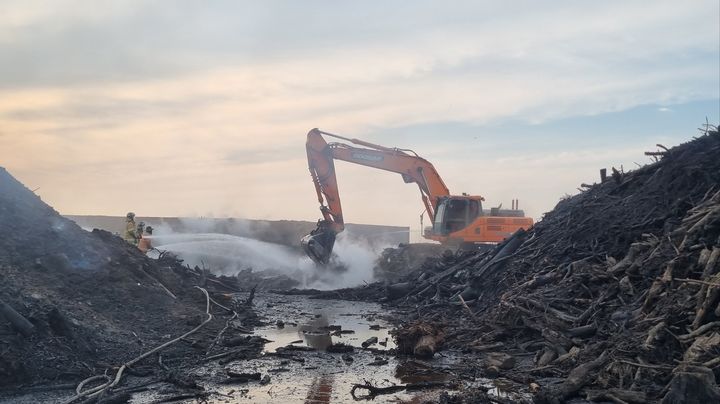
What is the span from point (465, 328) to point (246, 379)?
532cm

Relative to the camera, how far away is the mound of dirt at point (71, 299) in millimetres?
8758

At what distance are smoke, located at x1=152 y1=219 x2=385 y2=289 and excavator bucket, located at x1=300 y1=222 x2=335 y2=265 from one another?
6.02ft

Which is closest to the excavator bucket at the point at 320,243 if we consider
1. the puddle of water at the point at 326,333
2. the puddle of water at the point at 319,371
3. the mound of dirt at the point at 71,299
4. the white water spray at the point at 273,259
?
the white water spray at the point at 273,259

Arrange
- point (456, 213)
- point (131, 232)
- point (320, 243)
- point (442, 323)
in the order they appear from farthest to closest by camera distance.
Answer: point (456, 213), point (320, 243), point (131, 232), point (442, 323)

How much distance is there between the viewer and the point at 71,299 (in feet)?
36.4

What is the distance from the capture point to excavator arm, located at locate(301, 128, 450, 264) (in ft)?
77.2

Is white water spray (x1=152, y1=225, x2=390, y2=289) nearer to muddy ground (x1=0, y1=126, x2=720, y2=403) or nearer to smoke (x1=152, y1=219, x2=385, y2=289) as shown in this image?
smoke (x1=152, y1=219, x2=385, y2=289)

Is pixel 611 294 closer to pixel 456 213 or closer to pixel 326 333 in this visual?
pixel 326 333

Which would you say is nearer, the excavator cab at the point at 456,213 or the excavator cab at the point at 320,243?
the excavator cab at the point at 320,243

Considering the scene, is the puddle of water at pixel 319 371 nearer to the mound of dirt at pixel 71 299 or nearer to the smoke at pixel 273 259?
the mound of dirt at pixel 71 299

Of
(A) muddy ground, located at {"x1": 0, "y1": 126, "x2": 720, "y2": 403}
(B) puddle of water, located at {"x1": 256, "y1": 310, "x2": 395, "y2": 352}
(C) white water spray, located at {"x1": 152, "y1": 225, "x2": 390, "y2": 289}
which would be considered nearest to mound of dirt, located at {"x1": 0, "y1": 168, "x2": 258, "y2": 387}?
(A) muddy ground, located at {"x1": 0, "y1": 126, "x2": 720, "y2": 403}

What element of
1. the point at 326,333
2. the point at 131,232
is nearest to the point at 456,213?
the point at 326,333

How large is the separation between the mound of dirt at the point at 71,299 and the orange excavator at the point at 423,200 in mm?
7346

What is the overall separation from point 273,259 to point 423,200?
8.80m
